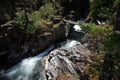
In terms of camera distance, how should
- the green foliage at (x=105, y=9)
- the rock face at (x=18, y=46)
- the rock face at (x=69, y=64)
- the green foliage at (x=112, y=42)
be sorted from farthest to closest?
the rock face at (x=18, y=46), the rock face at (x=69, y=64), the green foliage at (x=105, y=9), the green foliage at (x=112, y=42)

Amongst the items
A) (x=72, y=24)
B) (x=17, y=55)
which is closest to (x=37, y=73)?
(x=17, y=55)

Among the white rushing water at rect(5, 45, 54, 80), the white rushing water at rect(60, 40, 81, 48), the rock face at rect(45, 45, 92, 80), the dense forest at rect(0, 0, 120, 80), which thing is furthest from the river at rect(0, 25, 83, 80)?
the rock face at rect(45, 45, 92, 80)

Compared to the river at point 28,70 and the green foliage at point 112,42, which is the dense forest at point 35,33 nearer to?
the river at point 28,70

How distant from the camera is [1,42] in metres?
26.5

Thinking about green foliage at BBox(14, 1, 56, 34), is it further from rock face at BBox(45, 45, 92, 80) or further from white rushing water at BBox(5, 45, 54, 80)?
rock face at BBox(45, 45, 92, 80)

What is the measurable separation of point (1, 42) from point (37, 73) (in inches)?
248

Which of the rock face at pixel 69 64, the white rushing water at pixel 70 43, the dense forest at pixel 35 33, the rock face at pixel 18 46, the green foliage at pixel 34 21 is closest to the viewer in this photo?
the rock face at pixel 69 64

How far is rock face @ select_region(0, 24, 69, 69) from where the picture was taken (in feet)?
87.5

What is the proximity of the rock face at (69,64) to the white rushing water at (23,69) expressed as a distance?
889cm

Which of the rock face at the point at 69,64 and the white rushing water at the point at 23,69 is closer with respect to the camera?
the rock face at the point at 69,64

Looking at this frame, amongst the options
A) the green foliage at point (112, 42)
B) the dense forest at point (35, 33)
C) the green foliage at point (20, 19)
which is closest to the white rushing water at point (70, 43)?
the dense forest at point (35, 33)

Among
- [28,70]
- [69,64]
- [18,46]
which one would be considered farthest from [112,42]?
[18,46]

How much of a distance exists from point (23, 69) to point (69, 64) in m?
12.4

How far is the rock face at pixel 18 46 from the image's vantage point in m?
26.7
